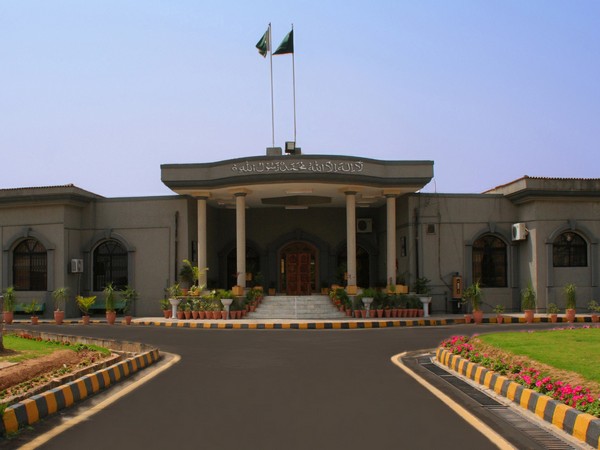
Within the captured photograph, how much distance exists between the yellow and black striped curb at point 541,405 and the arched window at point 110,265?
747 inches

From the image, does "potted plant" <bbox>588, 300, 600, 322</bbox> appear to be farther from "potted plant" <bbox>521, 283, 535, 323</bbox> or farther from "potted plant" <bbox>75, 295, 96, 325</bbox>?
"potted plant" <bbox>75, 295, 96, 325</bbox>

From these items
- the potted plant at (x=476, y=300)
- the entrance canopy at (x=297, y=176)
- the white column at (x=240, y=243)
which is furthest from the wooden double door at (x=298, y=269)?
the potted plant at (x=476, y=300)

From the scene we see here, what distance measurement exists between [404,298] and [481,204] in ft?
17.0

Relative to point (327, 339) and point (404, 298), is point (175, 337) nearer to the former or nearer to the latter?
point (327, 339)

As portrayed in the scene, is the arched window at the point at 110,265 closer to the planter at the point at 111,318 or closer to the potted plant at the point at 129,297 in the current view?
the potted plant at the point at 129,297

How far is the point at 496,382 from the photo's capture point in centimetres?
959

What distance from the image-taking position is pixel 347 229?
25953 mm

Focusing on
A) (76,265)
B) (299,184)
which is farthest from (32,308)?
(299,184)

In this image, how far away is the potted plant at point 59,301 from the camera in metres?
24.9

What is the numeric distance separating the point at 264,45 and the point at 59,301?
13.5 meters

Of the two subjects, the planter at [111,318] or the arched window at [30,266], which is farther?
the arched window at [30,266]

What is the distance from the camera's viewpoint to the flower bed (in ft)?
23.6

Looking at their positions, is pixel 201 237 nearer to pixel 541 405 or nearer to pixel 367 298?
pixel 367 298

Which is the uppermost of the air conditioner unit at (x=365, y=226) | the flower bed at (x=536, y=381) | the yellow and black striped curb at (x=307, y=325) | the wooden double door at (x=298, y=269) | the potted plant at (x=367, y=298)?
the air conditioner unit at (x=365, y=226)
